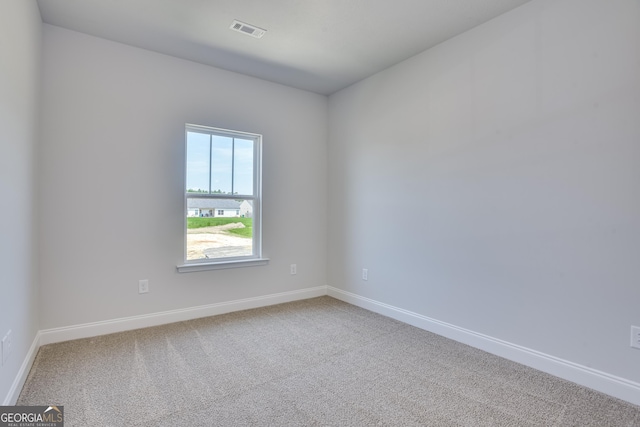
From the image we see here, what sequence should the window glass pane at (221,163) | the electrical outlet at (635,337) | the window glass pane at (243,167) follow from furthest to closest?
the window glass pane at (243,167) < the window glass pane at (221,163) < the electrical outlet at (635,337)

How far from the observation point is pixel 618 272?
190cm

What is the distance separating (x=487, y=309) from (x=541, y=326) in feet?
1.23

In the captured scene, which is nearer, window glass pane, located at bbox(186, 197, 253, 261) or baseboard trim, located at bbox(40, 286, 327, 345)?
baseboard trim, located at bbox(40, 286, 327, 345)

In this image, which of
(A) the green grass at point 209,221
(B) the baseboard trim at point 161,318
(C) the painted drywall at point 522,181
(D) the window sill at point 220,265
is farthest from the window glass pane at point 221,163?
(C) the painted drywall at point 522,181

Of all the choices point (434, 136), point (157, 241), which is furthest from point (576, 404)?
point (157, 241)

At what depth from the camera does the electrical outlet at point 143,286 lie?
2.95 m

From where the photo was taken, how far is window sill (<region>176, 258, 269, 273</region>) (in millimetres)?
3162

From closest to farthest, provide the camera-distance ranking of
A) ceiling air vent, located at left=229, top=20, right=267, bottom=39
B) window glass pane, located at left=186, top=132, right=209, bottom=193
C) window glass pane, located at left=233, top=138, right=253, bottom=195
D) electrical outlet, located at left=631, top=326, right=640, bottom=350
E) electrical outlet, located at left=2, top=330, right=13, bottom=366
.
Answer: electrical outlet, located at left=2, top=330, right=13, bottom=366, electrical outlet, located at left=631, top=326, right=640, bottom=350, ceiling air vent, located at left=229, top=20, right=267, bottom=39, window glass pane, located at left=186, top=132, right=209, bottom=193, window glass pane, located at left=233, top=138, right=253, bottom=195

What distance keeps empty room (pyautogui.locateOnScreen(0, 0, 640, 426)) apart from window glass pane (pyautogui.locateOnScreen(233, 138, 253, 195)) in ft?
0.08

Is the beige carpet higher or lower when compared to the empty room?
lower

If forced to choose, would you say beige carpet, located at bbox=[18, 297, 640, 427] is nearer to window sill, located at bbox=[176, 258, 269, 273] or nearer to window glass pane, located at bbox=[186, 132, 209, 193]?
window sill, located at bbox=[176, 258, 269, 273]

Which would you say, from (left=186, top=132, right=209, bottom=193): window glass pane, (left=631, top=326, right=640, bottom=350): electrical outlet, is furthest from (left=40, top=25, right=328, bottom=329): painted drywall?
(left=631, top=326, right=640, bottom=350): electrical outlet

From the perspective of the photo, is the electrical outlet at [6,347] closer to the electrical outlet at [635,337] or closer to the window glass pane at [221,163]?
the window glass pane at [221,163]

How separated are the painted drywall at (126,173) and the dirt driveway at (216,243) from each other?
0.17 metres
